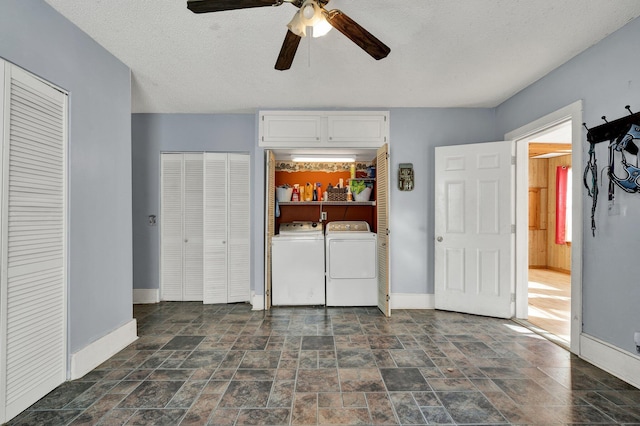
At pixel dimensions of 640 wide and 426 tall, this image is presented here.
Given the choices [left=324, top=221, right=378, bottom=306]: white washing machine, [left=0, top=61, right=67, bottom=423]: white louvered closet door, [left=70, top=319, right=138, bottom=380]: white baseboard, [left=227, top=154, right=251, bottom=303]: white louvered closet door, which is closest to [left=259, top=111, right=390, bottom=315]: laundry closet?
[left=324, top=221, right=378, bottom=306]: white washing machine

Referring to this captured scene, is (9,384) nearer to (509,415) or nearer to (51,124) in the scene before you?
(51,124)

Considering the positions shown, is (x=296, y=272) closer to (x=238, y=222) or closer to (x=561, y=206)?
(x=238, y=222)

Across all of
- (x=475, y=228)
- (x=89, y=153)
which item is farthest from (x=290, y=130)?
(x=475, y=228)

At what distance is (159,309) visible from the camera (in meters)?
3.84

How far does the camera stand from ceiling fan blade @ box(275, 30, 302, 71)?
5.73ft

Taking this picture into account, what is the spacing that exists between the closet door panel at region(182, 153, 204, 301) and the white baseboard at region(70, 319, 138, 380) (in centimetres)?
129

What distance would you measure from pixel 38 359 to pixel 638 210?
4167 mm

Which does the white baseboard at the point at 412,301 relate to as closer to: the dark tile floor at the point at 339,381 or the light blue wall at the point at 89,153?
the dark tile floor at the point at 339,381

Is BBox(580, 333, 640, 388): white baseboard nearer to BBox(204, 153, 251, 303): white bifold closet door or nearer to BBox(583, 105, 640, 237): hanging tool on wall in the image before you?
BBox(583, 105, 640, 237): hanging tool on wall

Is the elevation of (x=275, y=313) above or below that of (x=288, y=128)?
below

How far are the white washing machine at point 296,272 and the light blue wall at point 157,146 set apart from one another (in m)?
0.43

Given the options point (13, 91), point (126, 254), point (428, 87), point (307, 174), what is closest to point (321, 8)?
point (13, 91)

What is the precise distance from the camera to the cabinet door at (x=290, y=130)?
3764 mm

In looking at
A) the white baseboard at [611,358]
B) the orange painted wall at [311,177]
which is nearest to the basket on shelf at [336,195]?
the orange painted wall at [311,177]
